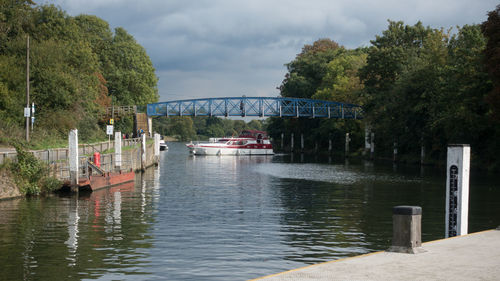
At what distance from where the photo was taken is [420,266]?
10547 millimetres

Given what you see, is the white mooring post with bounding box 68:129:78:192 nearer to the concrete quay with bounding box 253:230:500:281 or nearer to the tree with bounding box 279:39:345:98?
the concrete quay with bounding box 253:230:500:281

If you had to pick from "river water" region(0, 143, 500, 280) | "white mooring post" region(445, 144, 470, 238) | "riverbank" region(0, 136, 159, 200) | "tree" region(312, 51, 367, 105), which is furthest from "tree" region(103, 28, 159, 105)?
"white mooring post" region(445, 144, 470, 238)

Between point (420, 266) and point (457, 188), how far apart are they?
5943 mm

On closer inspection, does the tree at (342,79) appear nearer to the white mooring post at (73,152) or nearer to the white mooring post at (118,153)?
the white mooring post at (118,153)

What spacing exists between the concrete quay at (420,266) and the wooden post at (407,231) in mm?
195

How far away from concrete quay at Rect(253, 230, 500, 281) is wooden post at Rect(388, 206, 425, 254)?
19 cm

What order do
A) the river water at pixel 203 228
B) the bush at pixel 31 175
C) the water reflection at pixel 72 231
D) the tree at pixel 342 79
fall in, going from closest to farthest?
the river water at pixel 203 228
the water reflection at pixel 72 231
the bush at pixel 31 175
the tree at pixel 342 79

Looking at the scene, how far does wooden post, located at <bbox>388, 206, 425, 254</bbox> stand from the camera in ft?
38.8

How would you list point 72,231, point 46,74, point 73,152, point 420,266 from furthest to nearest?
point 46,74 → point 73,152 → point 72,231 → point 420,266

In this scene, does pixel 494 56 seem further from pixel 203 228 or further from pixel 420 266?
pixel 420 266

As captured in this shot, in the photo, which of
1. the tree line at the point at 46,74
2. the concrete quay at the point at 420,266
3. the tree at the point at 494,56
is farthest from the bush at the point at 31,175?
the tree at the point at 494,56

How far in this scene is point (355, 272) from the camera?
9.98 metres

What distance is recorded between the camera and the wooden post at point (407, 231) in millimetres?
11836

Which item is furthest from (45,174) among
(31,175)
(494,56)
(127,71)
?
(127,71)
